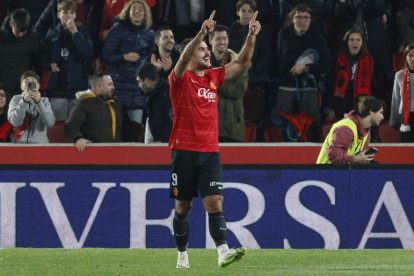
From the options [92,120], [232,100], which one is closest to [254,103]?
[232,100]

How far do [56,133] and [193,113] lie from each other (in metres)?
6.66

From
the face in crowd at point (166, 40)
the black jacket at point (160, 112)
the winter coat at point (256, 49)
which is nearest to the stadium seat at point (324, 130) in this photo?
the winter coat at point (256, 49)

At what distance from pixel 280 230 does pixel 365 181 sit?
46.9 inches

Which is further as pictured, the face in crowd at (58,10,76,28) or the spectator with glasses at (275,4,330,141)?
the spectator with glasses at (275,4,330,141)

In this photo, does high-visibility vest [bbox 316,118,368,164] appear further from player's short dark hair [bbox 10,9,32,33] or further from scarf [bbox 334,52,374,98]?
player's short dark hair [bbox 10,9,32,33]

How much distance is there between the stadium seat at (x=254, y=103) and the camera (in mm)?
18062

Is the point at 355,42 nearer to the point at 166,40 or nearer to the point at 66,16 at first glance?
the point at 166,40

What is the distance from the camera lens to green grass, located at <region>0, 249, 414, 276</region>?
1132cm

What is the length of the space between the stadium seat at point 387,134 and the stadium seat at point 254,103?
1.66 m

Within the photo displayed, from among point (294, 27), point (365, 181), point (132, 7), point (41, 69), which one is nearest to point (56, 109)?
point (41, 69)

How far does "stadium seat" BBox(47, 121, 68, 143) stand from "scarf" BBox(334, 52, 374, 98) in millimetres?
3776

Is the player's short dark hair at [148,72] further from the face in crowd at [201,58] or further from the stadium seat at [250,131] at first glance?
the face in crowd at [201,58]

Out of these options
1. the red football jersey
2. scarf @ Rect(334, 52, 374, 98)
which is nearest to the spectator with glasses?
scarf @ Rect(334, 52, 374, 98)

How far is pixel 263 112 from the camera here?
18.2 metres
